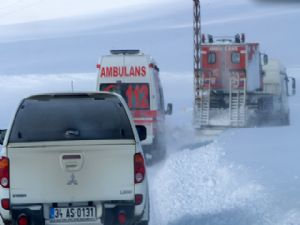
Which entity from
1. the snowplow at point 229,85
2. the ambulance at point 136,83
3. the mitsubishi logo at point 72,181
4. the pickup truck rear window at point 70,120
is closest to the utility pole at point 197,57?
the snowplow at point 229,85

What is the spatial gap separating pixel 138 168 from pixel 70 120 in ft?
2.90

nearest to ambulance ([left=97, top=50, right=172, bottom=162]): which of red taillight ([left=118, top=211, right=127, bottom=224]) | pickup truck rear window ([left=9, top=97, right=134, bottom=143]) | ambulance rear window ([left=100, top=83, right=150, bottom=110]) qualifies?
ambulance rear window ([left=100, top=83, right=150, bottom=110])

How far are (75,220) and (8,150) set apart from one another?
2.99ft

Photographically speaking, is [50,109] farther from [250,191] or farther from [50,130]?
[250,191]

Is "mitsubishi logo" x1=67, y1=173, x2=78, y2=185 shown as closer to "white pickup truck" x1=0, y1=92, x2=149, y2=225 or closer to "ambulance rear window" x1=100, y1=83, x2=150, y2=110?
"white pickup truck" x1=0, y1=92, x2=149, y2=225

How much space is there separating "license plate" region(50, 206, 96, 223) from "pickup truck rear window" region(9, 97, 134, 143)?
0.66 m

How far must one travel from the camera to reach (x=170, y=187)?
14.3 meters

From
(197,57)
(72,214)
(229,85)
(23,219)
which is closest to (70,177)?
(72,214)

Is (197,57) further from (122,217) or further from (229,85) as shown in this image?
(122,217)

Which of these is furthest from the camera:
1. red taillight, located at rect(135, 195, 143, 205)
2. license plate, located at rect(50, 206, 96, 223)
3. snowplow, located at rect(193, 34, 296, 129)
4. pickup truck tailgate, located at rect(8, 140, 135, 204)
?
snowplow, located at rect(193, 34, 296, 129)

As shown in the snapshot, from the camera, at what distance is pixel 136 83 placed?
1961cm

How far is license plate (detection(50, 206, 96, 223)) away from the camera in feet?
25.4

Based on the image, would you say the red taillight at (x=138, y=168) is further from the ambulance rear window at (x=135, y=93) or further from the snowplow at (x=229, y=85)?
the snowplow at (x=229, y=85)

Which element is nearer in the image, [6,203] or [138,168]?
[6,203]
